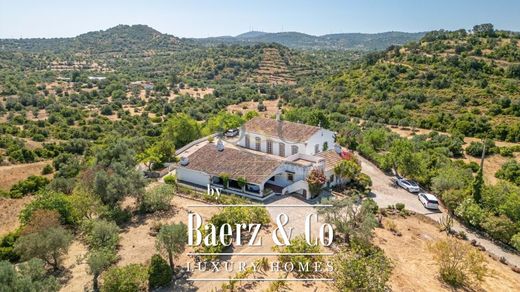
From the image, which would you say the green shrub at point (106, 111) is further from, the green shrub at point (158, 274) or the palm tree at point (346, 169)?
the green shrub at point (158, 274)

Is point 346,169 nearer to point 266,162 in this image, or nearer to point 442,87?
point 266,162

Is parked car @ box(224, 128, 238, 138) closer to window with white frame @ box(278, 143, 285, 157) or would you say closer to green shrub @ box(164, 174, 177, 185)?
window with white frame @ box(278, 143, 285, 157)

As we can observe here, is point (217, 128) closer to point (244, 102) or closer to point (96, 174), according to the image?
point (96, 174)

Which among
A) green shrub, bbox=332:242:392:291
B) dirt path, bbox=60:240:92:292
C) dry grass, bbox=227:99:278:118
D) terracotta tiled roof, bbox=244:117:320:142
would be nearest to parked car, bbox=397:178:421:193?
terracotta tiled roof, bbox=244:117:320:142

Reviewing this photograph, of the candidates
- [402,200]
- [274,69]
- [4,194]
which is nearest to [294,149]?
[402,200]

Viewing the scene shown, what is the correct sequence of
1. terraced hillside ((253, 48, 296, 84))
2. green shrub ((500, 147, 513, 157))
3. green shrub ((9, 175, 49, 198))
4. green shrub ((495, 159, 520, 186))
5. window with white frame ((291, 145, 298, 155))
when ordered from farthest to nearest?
terraced hillside ((253, 48, 296, 84)), green shrub ((500, 147, 513, 157)), green shrub ((495, 159, 520, 186)), window with white frame ((291, 145, 298, 155)), green shrub ((9, 175, 49, 198))

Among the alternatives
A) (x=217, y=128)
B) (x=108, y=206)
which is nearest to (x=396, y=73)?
(x=217, y=128)

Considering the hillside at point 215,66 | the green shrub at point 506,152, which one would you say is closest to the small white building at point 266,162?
the green shrub at point 506,152
